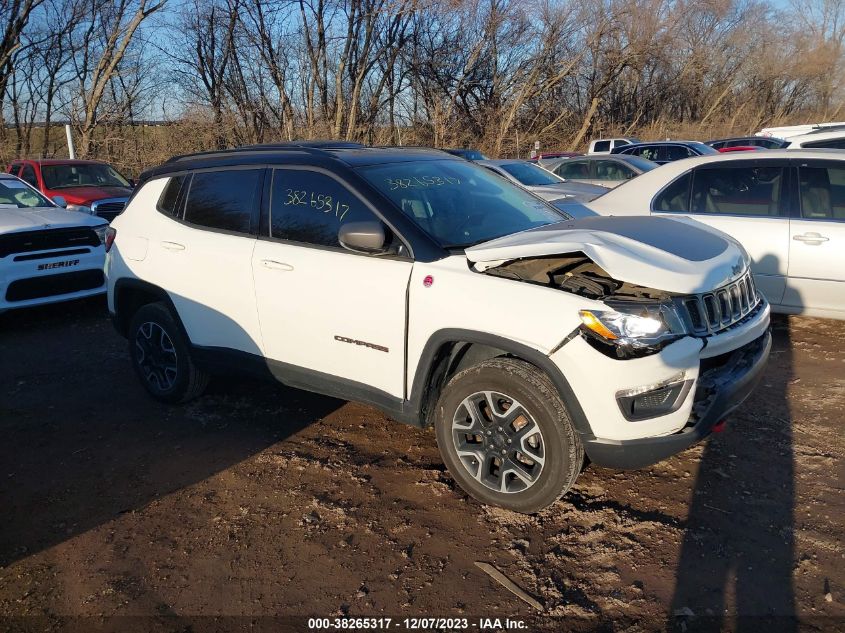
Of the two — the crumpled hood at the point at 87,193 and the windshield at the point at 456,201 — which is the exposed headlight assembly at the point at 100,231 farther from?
the windshield at the point at 456,201

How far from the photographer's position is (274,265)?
413cm

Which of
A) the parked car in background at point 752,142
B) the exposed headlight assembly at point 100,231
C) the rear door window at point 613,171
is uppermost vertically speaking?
the parked car in background at point 752,142

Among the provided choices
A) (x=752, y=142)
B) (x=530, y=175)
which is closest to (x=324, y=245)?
(x=530, y=175)

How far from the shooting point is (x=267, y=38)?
26375 mm

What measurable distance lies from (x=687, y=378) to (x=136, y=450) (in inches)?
132

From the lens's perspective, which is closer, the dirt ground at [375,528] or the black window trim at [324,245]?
the dirt ground at [375,528]

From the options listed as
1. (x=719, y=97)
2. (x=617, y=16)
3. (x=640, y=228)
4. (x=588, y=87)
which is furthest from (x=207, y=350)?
(x=719, y=97)

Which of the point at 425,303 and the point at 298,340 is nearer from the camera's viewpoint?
the point at 425,303

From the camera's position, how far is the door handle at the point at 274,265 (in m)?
4.07

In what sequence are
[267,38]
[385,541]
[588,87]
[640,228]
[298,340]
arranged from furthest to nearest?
[588,87] → [267,38] → [298,340] → [640,228] → [385,541]

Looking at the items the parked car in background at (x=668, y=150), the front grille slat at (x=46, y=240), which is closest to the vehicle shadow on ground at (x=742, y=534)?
the front grille slat at (x=46, y=240)

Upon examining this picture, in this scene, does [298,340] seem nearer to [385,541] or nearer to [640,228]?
[385,541]

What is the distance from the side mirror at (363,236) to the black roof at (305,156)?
1.95 feet

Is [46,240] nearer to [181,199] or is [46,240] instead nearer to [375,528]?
[181,199]
